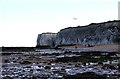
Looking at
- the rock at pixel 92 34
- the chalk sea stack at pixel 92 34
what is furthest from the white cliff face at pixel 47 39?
the rock at pixel 92 34

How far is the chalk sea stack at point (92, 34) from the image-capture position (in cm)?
A: 9312

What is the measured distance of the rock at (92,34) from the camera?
306 feet

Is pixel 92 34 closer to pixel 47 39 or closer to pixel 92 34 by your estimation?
pixel 92 34

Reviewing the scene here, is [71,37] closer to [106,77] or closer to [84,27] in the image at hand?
[84,27]

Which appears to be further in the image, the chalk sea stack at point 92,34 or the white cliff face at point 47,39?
the white cliff face at point 47,39

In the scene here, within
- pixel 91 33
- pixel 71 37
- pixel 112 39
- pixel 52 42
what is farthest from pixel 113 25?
pixel 52 42

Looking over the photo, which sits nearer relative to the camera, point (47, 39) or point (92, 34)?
point (92, 34)

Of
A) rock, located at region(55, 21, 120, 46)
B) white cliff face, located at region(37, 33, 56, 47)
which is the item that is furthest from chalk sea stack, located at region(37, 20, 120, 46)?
white cliff face, located at region(37, 33, 56, 47)

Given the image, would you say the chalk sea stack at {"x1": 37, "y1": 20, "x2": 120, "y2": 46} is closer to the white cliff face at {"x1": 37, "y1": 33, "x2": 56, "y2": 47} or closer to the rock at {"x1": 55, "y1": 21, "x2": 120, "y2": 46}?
the rock at {"x1": 55, "y1": 21, "x2": 120, "y2": 46}

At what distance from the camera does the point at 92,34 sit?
107062 mm

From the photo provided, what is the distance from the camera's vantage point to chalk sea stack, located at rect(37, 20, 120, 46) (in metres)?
93.1

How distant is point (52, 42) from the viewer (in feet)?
549

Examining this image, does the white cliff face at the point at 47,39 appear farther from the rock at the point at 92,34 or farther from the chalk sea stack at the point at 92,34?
the rock at the point at 92,34

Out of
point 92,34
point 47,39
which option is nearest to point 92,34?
point 92,34
